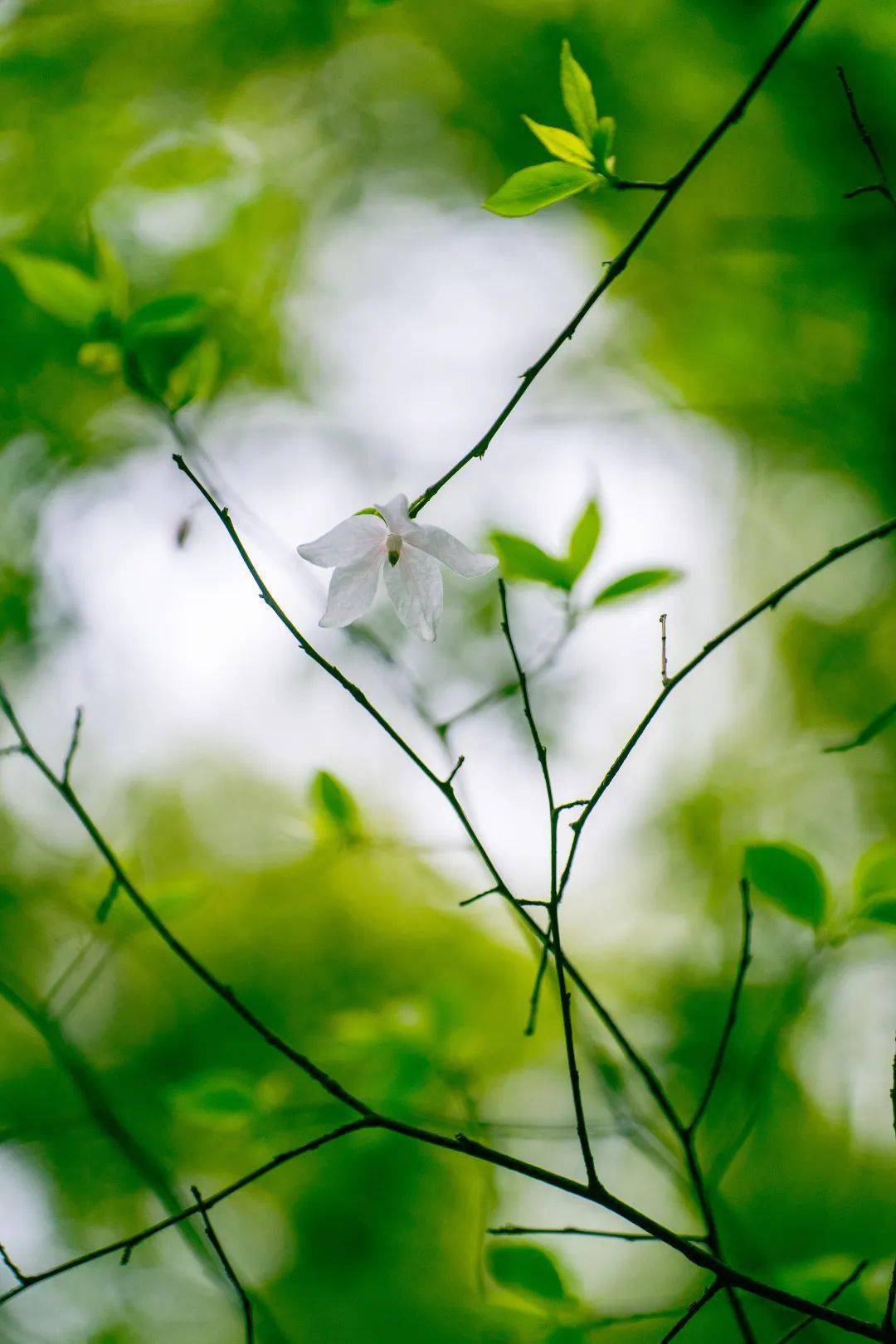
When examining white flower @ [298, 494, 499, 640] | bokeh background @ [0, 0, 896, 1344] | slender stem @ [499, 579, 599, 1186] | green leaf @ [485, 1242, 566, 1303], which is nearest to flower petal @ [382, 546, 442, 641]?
white flower @ [298, 494, 499, 640]

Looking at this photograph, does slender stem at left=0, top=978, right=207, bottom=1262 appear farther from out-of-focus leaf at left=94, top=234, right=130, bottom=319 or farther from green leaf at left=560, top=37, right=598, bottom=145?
green leaf at left=560, top=37, right=598, bottom=145

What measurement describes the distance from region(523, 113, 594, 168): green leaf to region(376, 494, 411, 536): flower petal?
32cm

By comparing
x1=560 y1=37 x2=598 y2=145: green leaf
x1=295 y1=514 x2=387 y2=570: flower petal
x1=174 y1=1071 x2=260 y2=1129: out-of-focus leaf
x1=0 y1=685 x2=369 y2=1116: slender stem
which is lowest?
x1=174 y1=1071 x2=260 y2=1129: out-of-focus leaf

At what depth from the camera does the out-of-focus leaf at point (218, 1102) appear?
3.59 ft

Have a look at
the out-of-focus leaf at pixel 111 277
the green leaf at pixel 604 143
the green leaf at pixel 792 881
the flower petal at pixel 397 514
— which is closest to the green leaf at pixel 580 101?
the green leaf at pixel 604 143

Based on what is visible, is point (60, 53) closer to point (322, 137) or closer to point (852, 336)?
point (322, 137)

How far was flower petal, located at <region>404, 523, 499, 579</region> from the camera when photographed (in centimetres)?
74

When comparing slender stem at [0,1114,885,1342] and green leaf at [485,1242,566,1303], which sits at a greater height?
slender stem at [0,1114,885,1342]

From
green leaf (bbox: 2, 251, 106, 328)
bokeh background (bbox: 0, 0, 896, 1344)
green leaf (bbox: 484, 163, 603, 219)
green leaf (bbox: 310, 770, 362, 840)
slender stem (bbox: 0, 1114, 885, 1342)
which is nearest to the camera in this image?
slender stem (bbox: 0, 1114, 885, 1342)

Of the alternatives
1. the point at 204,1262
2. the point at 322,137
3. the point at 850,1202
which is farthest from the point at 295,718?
the point at 204,1262

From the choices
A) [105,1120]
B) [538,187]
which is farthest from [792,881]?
[105,1120]

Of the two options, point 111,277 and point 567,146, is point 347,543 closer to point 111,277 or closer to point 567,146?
point 567,146

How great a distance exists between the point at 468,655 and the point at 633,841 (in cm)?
95

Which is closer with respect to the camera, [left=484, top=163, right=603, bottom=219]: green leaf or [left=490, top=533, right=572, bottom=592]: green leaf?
[left=484, top=163, right=603, bottom=219]: green leaf
